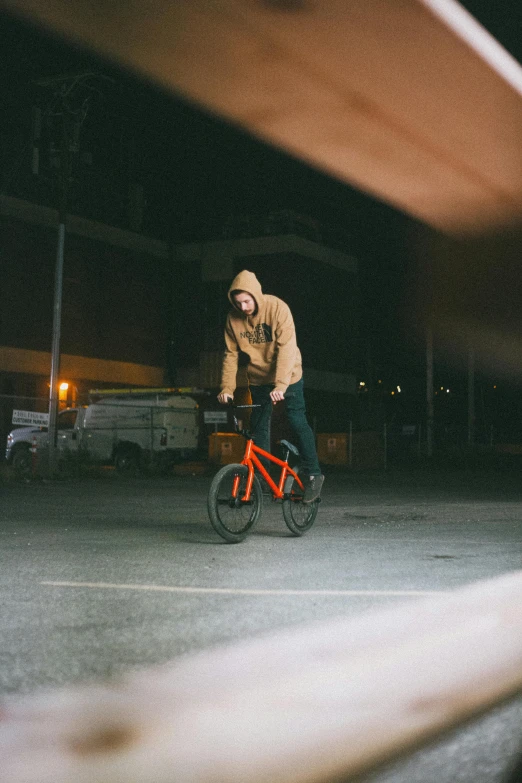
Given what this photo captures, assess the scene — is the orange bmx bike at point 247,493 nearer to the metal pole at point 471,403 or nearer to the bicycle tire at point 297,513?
the bicycle tire at point 297,513

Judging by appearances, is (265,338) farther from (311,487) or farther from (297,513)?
(297,513)

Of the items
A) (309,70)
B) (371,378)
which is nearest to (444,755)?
(309,70)

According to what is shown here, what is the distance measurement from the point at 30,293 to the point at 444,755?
3447 cm

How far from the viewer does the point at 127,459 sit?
2684cm

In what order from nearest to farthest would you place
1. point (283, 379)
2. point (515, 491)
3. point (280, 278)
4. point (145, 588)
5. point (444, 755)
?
point (444, 755)
point (145, 588)
point (283, 379)
point (515, 491)
point (280, 278)

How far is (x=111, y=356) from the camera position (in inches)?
1547

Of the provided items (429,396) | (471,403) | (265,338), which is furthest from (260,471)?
(471,403)

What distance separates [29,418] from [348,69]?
16.3m

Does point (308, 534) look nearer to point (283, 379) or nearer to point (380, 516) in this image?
point (283, 379)

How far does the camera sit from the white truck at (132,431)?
1046 inches

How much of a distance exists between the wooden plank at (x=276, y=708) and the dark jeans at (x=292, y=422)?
388 centimetres

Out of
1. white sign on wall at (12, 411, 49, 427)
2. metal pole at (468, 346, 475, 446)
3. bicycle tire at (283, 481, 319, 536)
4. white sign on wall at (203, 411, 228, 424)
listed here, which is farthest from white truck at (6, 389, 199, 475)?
metal pole at (468, 346, 475, 446)

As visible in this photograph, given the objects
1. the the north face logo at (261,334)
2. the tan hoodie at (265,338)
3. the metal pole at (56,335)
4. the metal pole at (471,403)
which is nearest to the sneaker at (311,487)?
the tan hoodie at (265,338)

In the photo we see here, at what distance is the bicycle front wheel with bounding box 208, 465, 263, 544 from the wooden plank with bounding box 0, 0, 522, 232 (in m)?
2.63
